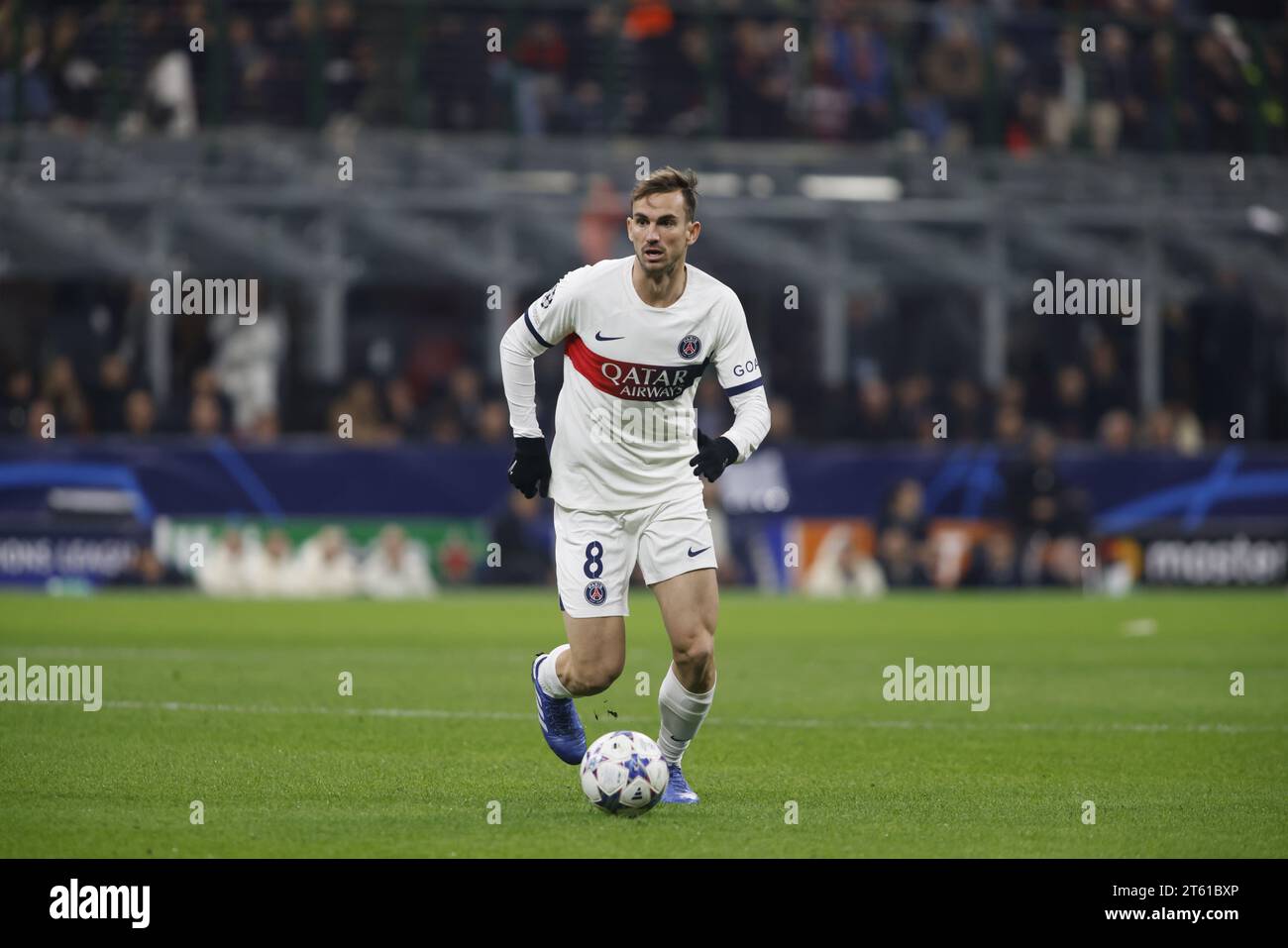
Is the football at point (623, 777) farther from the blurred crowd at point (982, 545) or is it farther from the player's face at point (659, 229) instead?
the blurred crowd at point (982, 545)

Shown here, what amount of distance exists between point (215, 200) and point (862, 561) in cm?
827

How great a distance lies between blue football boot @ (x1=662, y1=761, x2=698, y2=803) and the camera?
8.38 metres

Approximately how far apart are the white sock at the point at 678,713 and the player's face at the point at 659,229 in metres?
1.60

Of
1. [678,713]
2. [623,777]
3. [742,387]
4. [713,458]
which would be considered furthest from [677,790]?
[742,387]

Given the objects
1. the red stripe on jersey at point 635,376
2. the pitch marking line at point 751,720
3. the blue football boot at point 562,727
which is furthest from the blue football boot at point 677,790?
the pitch marking line at point 751,720

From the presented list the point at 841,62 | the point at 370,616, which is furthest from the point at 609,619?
the point at 841,62

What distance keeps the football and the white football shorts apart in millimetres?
571

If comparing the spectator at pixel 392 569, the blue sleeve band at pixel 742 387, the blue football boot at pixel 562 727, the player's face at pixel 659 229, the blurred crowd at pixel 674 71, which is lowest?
the blue football boot at pixel 562 727

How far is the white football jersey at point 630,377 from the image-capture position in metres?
8.30

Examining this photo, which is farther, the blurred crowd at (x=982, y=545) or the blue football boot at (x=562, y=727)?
the blurred crowd at (x=982, y=545)

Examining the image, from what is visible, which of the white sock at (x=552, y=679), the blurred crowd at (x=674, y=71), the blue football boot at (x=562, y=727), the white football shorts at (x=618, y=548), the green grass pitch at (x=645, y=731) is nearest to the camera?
the green grass pitch at (x=645, y=731)

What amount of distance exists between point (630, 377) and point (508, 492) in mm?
13845

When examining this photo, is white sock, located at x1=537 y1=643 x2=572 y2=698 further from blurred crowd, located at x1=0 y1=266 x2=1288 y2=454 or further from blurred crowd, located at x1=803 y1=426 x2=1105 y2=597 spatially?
blurred crowd, located at x1=803 y1=426 x2=1105 y2=597

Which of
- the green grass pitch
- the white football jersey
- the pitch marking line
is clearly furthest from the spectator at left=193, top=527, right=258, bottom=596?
the white football jersey
